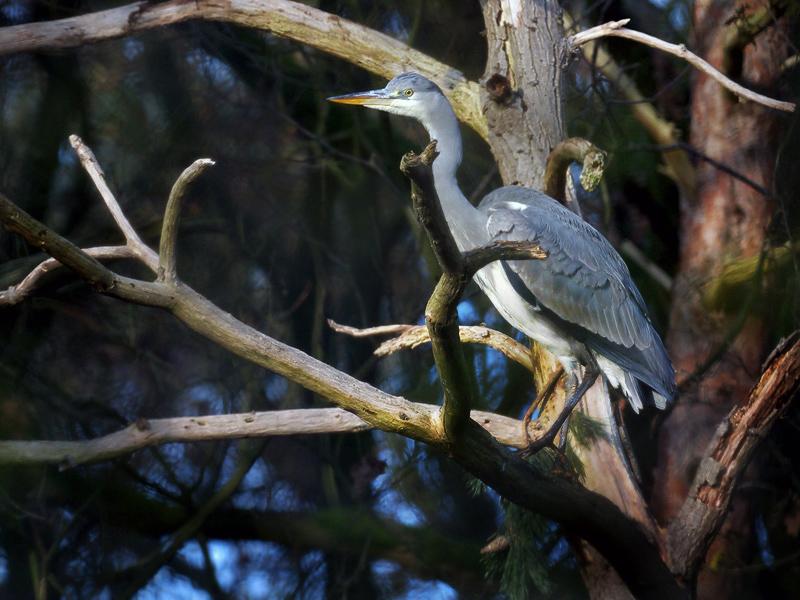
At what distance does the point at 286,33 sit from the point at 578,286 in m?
1.38

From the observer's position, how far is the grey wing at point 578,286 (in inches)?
117

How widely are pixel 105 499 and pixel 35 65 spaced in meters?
1.75

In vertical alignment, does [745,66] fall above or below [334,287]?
above

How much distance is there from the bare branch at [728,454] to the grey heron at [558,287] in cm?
26

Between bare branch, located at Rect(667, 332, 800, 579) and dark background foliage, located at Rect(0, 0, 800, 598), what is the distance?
2.51 ft

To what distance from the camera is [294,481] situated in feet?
13.8

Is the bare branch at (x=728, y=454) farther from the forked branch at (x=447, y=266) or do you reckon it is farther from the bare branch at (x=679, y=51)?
the forked branch at (x=447, y=266)

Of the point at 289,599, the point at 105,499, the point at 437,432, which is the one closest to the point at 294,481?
the point at 289,599

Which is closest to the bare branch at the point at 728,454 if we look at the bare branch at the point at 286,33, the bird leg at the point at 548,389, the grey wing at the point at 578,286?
the grey wing at the point at 578,286

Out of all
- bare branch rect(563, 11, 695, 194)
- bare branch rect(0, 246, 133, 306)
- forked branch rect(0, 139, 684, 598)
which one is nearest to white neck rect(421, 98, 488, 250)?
forked branch rect(0, 139, 684, 598)

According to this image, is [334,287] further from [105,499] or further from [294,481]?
[105,499]

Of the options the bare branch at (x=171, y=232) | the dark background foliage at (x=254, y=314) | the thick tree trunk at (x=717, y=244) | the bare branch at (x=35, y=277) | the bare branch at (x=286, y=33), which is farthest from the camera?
the thick tree trunk at (x=717, y=244)

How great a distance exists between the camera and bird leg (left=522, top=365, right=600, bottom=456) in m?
2.70

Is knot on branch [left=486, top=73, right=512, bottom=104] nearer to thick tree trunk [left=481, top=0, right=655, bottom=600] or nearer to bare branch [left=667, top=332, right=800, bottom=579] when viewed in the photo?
thick tree trunk [left=481, top=0, right=655, bottom=600]
